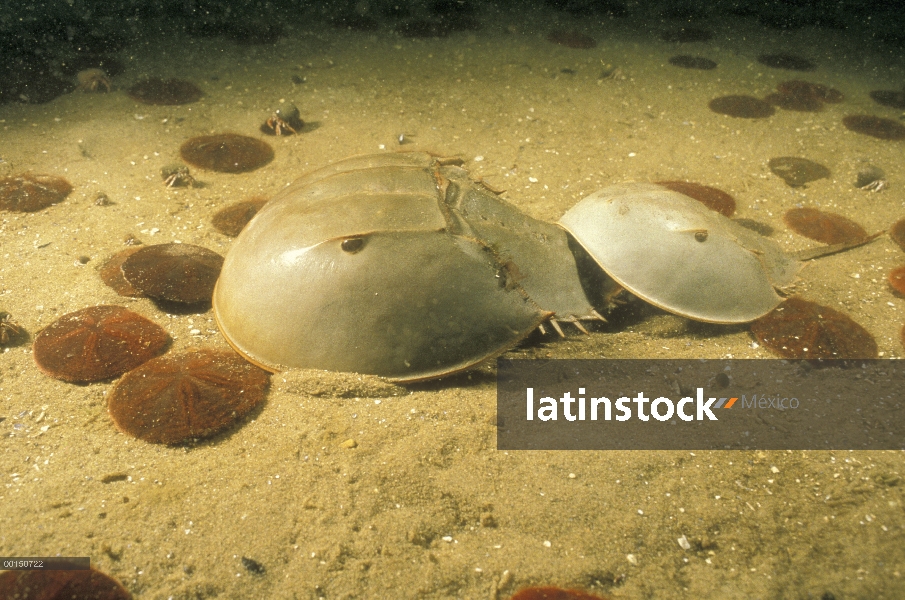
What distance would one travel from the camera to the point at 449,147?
4.50 m

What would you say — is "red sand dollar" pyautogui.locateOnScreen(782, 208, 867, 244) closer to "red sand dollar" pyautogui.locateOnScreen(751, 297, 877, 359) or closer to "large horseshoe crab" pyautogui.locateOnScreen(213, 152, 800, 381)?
"red sand dollar" pyautogui.locateOnScreen(751, 297, 877, 359)

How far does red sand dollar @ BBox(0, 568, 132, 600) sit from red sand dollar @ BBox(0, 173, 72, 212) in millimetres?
2718

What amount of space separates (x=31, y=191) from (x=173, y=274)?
1652mm

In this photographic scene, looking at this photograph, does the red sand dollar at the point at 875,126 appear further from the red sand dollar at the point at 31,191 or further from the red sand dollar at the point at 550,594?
the red sand dollar at the point at 31,191

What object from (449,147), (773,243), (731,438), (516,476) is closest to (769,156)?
(773,243)

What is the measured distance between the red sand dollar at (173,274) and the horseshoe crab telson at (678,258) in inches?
69.7

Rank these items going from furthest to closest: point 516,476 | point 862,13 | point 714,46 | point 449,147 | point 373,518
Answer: point 862,13
point 714,46
point 449,147
point 516,476
point 373,518

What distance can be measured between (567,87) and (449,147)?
1.73m

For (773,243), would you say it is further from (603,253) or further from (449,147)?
(449,147)

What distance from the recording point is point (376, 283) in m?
2.23

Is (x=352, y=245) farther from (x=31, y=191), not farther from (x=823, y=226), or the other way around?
(x=823, y=226)

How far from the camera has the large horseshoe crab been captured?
2.25 m

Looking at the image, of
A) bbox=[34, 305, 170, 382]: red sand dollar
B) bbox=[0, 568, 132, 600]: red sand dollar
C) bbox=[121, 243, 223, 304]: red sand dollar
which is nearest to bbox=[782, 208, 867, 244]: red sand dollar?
bbox=[121, 243, 223, 304]: red sand dollar

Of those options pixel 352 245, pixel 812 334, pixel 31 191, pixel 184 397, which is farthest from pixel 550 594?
pixel 31 191
